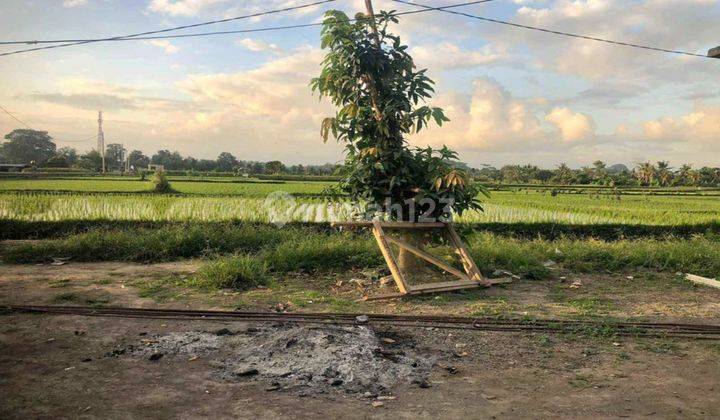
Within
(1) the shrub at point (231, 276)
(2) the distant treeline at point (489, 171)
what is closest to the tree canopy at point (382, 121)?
(1) the shrub at point (231, 276)

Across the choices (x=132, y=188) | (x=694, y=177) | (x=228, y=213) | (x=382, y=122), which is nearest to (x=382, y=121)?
(x=382, y=122)

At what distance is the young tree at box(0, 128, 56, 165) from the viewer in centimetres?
5550

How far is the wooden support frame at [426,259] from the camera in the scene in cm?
652

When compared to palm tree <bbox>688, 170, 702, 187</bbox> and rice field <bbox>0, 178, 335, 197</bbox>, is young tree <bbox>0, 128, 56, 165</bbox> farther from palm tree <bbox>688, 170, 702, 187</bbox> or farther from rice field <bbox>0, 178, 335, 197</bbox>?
palm tree <bbox>688, 170, 702, 187</bbox>

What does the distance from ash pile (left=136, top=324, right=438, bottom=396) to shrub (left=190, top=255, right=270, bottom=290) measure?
2035 mm

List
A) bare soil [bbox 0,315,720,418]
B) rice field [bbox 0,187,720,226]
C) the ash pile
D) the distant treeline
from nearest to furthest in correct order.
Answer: bare soil [bbox 0,315,720,418] < the ash pile < rice field [bbox 0,187,720,226] < the distant treeline

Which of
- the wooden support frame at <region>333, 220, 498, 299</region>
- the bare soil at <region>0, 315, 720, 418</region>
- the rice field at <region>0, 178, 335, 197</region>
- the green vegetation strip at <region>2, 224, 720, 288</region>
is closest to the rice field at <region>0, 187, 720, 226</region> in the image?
the green vegetation strip at <region>2, 224, 720, 288</region>

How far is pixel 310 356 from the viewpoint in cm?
423

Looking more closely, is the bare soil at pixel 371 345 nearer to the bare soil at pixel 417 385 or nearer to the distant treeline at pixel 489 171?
the bare soil at pixel 417 385

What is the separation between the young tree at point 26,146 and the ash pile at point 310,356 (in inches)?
2398

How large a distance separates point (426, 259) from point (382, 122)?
6.82 feet

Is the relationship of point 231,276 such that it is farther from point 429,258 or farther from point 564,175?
point 564,175

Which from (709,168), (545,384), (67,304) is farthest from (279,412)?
(709,168)

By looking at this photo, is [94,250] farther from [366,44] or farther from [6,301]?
[366,44]
